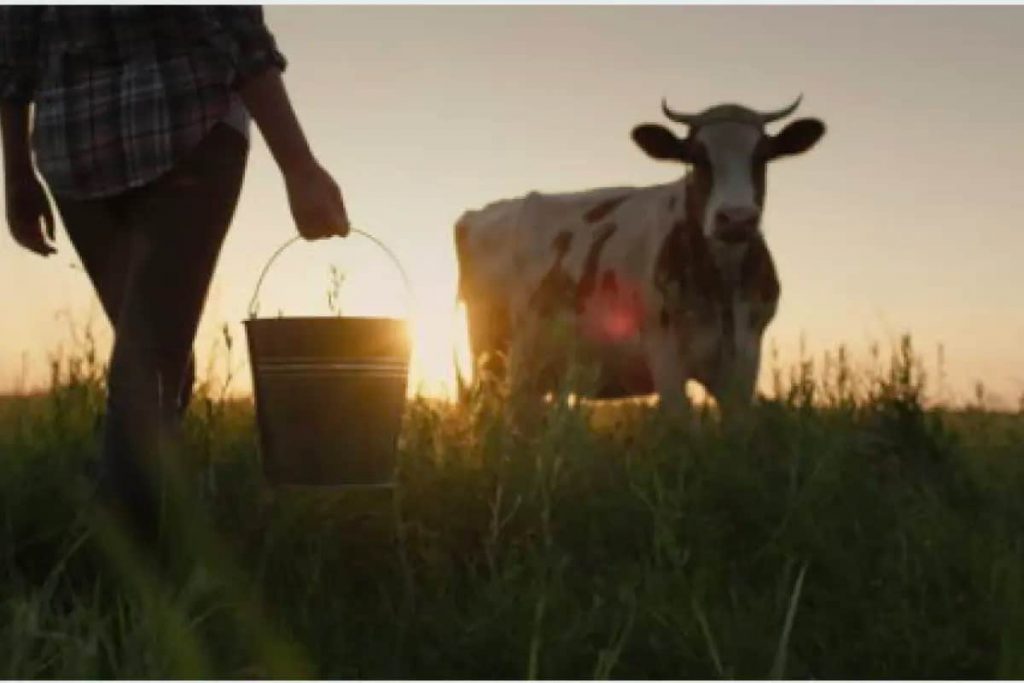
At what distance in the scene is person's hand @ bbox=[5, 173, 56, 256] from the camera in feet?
12.8

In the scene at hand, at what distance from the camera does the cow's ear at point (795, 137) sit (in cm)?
826

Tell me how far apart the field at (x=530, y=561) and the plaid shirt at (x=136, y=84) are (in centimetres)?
71

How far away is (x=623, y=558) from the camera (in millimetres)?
3721

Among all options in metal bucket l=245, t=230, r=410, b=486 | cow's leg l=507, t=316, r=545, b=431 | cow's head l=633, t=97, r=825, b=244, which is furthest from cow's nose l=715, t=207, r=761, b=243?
metal bucket l=245, t=230, r=410, b=486

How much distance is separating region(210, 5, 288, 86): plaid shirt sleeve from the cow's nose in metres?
4.42

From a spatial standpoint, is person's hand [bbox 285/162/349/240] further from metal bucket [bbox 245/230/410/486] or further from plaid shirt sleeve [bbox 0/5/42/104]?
plaid shirt sleeve [bbox 0/5/42/104]

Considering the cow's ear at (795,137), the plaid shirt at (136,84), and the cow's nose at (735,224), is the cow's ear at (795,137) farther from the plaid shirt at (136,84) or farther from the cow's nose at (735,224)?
the plaid shirt at (136,84)

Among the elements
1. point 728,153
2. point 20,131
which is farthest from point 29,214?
point 728,153

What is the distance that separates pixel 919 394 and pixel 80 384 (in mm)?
2763

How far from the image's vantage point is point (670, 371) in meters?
7.70

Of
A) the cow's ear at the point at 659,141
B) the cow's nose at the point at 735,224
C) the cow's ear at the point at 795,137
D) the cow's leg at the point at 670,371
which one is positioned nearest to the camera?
the cow's nose at the point at 735,224

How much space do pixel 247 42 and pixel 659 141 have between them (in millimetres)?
5304

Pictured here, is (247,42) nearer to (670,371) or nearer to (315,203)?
(315,203)

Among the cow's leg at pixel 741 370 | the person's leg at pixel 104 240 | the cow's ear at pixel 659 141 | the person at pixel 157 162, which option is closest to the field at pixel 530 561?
the person at pixel 157 162
